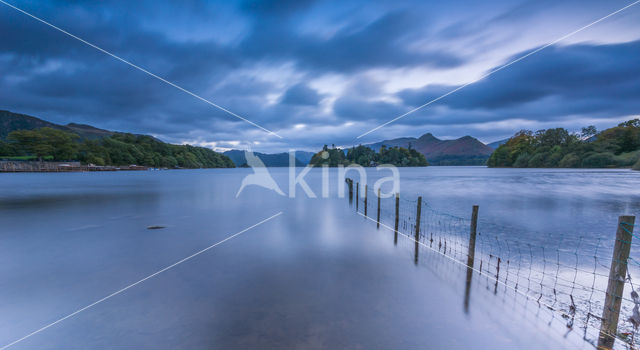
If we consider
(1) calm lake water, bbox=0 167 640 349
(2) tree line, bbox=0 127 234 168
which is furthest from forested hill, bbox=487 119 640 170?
(2) tree line, bbox=0 127 234 168

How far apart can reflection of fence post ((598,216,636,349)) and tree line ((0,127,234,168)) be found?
135412 millimetres

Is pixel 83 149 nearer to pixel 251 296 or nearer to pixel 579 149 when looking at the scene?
pixel 251 296

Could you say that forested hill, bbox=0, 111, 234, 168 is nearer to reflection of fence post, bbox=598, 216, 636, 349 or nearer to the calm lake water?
the calm lake water

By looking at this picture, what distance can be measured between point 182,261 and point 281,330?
18.9 feet

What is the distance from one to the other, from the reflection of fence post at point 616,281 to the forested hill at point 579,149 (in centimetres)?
11784

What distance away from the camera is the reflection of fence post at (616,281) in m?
4.68

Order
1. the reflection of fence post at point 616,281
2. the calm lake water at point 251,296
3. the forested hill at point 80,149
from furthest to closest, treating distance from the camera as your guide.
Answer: the forested hill at point 80,149 < the calm lake water at point 251,296 < the reflection of fence post at point 616,281

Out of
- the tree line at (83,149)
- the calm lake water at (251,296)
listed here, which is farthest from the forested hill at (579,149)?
the tree line at (83,149)

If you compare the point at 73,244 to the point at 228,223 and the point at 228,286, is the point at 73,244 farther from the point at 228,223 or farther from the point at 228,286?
the point at 228,286

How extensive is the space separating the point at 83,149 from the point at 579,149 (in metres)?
199

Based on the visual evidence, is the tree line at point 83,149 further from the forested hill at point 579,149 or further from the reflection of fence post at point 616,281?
the forested hill at point 579,149

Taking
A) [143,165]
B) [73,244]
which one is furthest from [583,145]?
[143,165]

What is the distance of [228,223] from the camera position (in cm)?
1734

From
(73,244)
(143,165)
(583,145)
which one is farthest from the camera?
(143,165)
